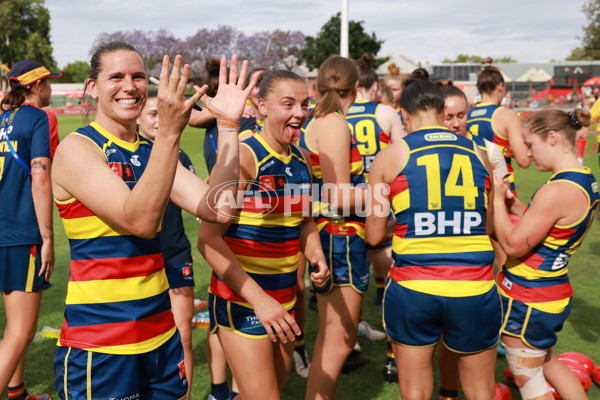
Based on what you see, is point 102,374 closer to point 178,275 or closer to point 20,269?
point 178,275

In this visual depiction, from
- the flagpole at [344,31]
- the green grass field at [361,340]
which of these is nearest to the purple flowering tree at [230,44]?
the flagpole at [344,31]

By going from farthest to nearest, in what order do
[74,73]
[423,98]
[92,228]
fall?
[74,73] → [423,98] → [92,228]

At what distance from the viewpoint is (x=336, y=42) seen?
6862 centimetres

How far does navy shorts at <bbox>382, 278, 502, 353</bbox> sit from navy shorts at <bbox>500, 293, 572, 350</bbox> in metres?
0.49

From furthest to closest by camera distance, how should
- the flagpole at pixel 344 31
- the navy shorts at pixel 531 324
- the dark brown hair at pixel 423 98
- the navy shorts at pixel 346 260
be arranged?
the flagpole at pixel 344 31, the navy shorts at pixel 346 260, the navy shorts at pixel 531 324, the dark brown hair at pixel 423 98

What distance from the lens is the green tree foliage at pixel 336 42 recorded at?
223 ft

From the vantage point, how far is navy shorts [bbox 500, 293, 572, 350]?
339cm

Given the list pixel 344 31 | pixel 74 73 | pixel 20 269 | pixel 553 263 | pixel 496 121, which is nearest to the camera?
pixel 553 263

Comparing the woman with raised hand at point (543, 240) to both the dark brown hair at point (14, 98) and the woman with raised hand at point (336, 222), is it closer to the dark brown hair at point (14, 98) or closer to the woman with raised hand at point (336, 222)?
the woman with raised hand at point (336, 222)

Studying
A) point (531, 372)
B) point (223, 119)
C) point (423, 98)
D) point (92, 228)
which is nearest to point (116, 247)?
point (92, 228)

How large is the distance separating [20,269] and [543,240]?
3736mm

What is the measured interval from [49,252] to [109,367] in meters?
2.05

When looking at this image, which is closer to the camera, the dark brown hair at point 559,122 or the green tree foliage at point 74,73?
the dark brown hair at point 559,122

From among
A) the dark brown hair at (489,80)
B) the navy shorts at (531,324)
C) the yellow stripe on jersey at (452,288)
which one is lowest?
the navy shorts at (531,324)
